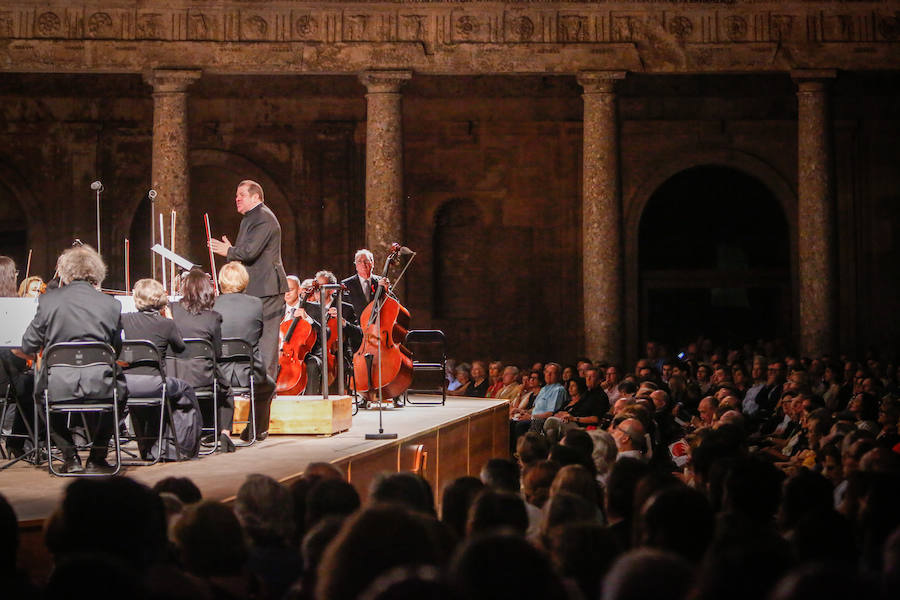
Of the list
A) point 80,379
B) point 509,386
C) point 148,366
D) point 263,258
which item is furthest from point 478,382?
point 80,379

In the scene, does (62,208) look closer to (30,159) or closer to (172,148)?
(30,159)

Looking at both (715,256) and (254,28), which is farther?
(715,256)

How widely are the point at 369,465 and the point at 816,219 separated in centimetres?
1319

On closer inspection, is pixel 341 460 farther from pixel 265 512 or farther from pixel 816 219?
pixel 816 219

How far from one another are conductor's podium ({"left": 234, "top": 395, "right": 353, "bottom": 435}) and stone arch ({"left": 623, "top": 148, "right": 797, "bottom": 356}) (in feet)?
45.6

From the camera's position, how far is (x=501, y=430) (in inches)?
531

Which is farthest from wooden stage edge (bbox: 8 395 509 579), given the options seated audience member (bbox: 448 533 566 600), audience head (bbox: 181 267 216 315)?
seated audience member (bbox: 448 533 566 600)

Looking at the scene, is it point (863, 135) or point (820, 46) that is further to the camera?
point (863, 135)

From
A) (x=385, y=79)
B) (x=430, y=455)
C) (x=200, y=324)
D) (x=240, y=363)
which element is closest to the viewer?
(x=200, y=324)

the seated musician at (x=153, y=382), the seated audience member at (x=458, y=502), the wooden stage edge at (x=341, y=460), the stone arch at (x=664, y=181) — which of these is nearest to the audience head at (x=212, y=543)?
the wooden stage edge at (x=341, y=460)

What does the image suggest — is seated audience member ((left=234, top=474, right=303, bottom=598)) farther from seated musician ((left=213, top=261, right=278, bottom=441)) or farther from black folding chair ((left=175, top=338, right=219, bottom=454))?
seated musician ((left=213, top=261, right=278, bottom=441))

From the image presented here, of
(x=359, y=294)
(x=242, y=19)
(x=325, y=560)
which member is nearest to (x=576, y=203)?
(x=242, y=19)

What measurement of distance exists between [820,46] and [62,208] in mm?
13569

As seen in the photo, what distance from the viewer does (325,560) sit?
10.1 ft
